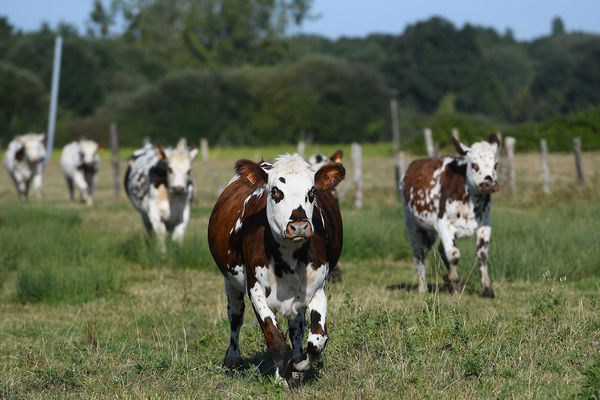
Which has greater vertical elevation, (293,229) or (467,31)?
(467,31)

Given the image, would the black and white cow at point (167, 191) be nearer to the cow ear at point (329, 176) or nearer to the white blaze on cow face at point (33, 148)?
the cow ear at point (329, 176)

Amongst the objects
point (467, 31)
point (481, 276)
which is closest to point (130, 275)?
point (481, 276)

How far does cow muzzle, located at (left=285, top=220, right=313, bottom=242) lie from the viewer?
607 cm

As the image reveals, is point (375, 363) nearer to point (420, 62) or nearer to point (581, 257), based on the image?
point (581, 257)

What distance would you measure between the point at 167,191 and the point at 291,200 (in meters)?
8.43

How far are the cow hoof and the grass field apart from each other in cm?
10

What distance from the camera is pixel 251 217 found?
6949mm

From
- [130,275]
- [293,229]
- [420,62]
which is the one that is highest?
[420,62]

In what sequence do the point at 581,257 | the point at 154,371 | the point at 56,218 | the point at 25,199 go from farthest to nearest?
the point at 25,199, the point at 56,218, the point at 581,257, the point at 154,371

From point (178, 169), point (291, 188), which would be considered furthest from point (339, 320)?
point (178, 169)

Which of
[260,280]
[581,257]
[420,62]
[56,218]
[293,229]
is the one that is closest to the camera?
[293,229]

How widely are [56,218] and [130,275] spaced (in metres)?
4.84

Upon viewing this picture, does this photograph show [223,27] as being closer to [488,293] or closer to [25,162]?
[25,162]

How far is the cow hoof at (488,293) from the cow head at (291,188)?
14.2 feet
